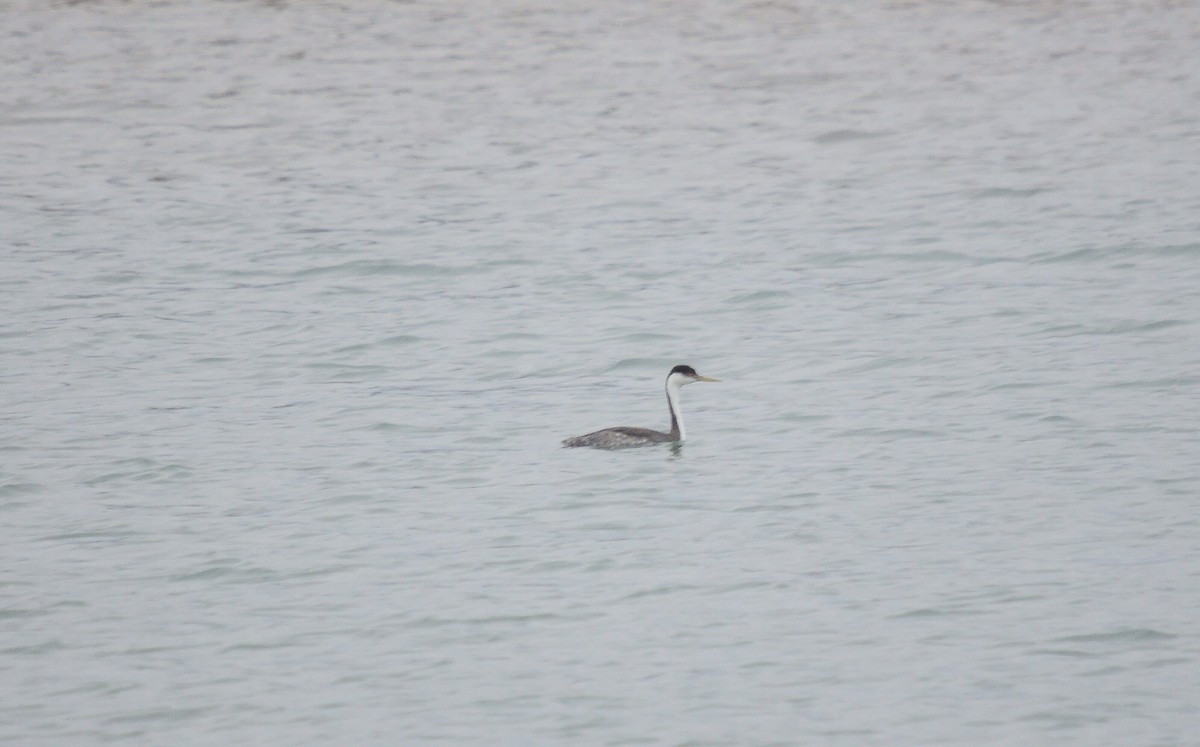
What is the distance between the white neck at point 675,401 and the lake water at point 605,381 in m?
0.21

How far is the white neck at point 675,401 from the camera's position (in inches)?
632

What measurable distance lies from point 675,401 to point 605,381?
2361 millimetres

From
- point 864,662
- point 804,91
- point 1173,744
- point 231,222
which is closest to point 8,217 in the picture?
point 231,222

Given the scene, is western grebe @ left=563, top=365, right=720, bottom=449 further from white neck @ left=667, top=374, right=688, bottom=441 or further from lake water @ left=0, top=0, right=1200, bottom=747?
lake water @ left=0, top=0, right=1200, bottom=747

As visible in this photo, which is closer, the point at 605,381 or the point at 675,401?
the point at 675,401

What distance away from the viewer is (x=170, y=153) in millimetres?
28828

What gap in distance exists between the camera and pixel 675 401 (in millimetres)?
16141

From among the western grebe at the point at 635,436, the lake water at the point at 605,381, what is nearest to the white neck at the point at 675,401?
the western grebe at the point at 635,436

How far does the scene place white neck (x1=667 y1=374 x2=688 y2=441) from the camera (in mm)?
16047

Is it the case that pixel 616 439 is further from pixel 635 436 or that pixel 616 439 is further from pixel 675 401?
pixel 675 401

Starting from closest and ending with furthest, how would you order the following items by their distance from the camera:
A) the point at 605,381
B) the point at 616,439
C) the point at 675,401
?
the point at 616,439 < the point at 675,401 < the point at 605,381

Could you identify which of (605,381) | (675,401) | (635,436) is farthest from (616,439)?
(605,381)

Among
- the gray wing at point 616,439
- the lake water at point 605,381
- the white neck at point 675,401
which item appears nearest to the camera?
the lake water at point 605,381

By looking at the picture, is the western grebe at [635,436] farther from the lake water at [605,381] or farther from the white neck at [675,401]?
the lake water at [605,381]
